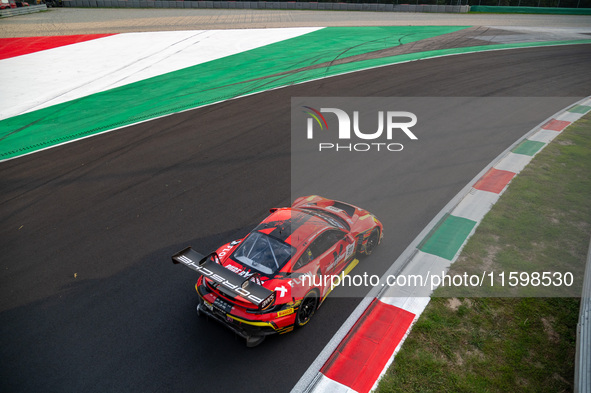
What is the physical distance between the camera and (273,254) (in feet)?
21.8

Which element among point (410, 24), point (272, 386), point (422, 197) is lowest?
point (272, 386)

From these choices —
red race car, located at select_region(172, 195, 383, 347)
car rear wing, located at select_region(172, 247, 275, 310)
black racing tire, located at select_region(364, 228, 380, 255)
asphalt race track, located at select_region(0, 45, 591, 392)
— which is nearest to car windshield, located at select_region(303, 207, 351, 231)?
red race car, located at select_region(172, 195, 383, 347)

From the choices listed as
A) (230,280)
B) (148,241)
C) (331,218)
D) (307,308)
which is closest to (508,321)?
(307,308)

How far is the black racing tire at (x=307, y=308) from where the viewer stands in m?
6.41

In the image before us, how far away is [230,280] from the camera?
238 inches

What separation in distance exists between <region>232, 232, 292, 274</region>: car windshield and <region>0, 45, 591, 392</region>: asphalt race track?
1.22 meters

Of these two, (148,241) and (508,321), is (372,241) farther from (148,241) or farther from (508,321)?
(148,241)

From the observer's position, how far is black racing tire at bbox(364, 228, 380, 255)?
8.14 metres

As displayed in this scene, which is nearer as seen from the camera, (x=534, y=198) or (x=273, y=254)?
(x=273, y=254)

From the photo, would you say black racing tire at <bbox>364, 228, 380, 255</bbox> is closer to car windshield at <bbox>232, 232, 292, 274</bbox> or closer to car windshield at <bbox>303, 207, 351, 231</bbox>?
car windshield at <bbox>303, 207, 351, 231</bbox>

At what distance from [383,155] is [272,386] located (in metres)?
8.75

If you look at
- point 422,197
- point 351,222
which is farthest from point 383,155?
point 351,222

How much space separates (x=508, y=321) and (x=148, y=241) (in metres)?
7.53

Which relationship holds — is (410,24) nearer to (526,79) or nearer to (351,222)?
(526,79)
